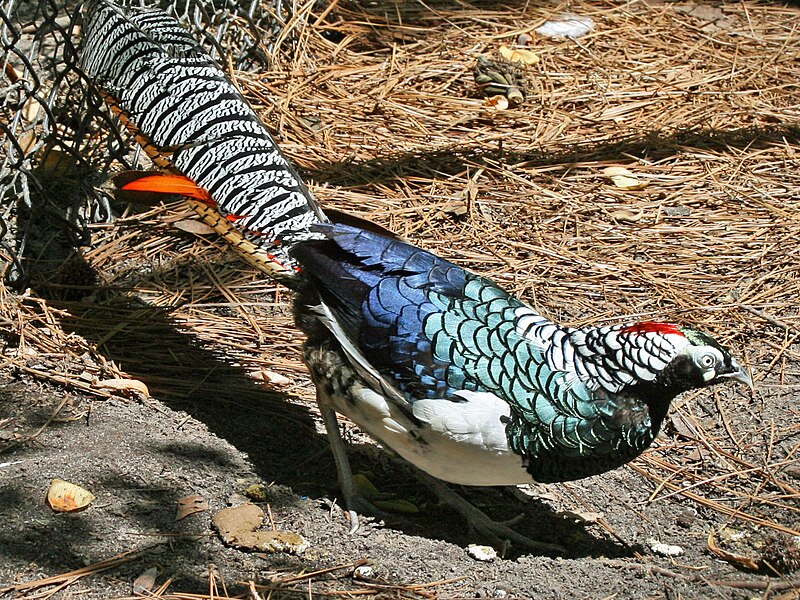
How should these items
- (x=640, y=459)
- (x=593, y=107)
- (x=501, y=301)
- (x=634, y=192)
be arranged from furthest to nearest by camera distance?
(x=593, y=107), (x=634, y=192), (x=640, y=459), (x=501, y=301)

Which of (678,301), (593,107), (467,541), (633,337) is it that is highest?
(593,107)

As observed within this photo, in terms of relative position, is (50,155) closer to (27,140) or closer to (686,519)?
(27,140)

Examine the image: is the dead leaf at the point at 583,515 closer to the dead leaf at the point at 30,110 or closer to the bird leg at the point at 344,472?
the bird leg at the point at 344,472

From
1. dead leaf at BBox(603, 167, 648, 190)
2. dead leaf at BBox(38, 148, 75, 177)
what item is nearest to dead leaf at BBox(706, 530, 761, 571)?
dead leaf at BBox(603, 167, 648, 190)

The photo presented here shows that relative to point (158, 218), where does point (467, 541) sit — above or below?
below

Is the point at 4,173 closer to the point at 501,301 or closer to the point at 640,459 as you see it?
the point at 501,301

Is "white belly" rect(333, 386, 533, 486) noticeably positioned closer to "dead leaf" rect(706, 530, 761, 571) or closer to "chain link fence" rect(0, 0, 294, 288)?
"dead leaf" rect(706, 530, 761, 571)

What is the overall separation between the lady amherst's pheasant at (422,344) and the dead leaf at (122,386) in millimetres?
708

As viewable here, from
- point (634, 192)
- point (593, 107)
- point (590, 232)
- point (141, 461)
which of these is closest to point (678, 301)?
point (590, 232)

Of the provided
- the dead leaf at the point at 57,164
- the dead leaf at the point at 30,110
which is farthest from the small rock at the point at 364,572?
the dead leaf at the point at 30,110

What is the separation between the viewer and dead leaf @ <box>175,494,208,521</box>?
3.12m

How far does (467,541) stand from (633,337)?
3.07 feet

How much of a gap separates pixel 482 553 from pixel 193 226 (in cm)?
233

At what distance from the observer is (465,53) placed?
20.2 ft
